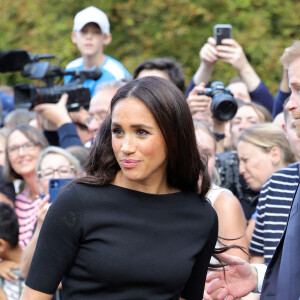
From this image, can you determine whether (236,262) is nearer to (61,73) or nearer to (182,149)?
(182,149)

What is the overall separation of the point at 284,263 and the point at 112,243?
657mm

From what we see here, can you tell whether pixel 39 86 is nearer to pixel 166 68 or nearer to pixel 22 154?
pixel 22 154

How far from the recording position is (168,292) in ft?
9.98

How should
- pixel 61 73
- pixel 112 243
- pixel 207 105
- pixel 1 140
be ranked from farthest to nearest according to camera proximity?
1. pixel 1 140
2. pixel 61 73
3. pixel 207 105
4. pixel 112 243

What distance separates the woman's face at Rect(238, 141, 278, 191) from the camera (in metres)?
5.73

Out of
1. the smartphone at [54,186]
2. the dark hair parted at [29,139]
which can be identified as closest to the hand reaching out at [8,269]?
the smartphone at [54,186]

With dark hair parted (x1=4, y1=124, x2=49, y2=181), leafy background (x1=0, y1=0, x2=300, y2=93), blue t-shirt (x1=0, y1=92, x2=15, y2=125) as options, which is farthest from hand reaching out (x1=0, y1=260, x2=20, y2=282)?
leafy background (x1=0, y1=0, x2=300, y2=93)

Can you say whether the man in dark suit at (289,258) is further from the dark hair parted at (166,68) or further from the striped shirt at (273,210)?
the dark hair parted at (166,68)

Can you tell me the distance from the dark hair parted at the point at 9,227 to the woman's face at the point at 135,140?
2.67m

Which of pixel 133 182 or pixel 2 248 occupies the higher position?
pixel 133 182

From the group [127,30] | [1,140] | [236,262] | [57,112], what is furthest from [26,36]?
[236,262]

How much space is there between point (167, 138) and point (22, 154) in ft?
11.9

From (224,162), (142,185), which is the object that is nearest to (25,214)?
(224,162)

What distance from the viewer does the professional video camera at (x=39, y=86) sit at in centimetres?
648
